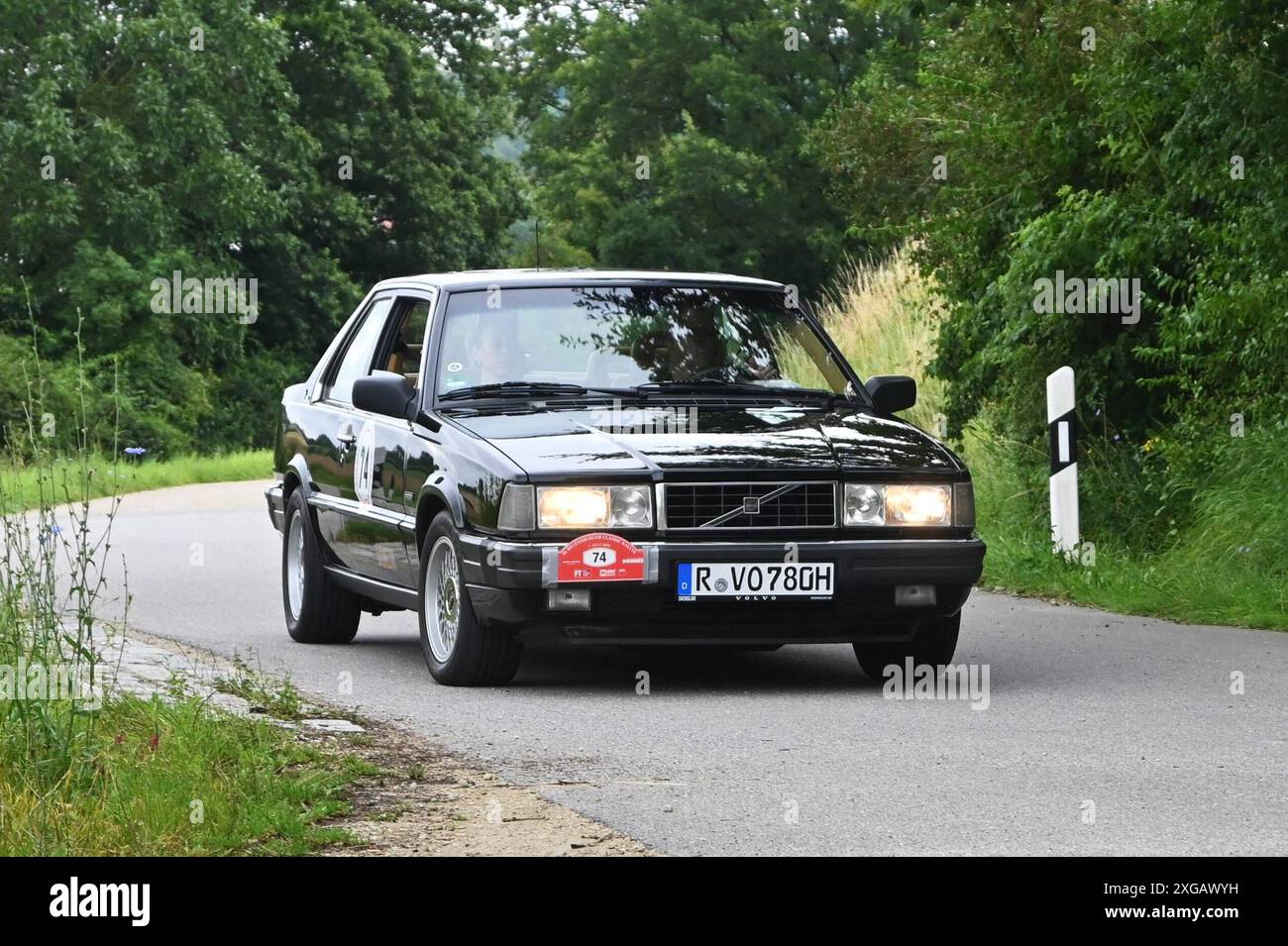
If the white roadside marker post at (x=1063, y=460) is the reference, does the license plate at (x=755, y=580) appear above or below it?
below

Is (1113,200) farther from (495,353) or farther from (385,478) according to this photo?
(385,478)

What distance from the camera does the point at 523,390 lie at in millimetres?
10625

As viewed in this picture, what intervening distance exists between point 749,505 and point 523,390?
144 centimetres

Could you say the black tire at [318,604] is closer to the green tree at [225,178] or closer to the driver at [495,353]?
the driver at [495,353]

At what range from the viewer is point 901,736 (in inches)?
340

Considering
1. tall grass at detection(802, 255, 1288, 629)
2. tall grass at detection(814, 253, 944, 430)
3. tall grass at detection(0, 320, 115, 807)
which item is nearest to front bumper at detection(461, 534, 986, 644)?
tall grass at detection(0, 320, 115, 807)

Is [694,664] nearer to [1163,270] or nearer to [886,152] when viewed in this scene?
[1163,270]

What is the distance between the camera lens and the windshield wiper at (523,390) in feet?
34.8

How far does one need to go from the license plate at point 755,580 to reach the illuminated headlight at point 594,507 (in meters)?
0.28

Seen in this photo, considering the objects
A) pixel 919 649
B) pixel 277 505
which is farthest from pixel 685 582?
pixel 277 505

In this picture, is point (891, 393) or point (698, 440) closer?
point (698, 440)

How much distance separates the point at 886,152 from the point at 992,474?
3.18m

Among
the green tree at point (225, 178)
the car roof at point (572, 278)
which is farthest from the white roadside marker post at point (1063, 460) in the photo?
the green tree at point (225, 178)
